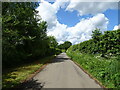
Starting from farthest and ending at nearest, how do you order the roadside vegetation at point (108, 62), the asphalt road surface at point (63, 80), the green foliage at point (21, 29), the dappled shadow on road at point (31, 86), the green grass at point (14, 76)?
the green foliage at point (21, 29)
the green grass at point (14, 76)
the asphalt road surface at point (63, 80)
the dappled shadow on road at point (31, 86)
the roadside vegetation at point (108, 62)

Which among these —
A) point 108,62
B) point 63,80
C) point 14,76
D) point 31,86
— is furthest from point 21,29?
point 108,62

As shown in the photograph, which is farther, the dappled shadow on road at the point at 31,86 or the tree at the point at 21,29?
the tree at the point at 21,29

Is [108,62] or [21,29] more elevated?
[21,29]

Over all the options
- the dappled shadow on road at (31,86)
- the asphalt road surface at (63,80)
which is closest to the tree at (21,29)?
the asphalt road surface at (63,80)

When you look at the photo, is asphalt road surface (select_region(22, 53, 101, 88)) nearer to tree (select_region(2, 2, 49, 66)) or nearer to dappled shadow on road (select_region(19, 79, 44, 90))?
dappled shadow on road (select_region(19, 79, 44, 90))

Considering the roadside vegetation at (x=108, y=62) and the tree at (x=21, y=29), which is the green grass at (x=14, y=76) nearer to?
the tree at (x=21, y=29)

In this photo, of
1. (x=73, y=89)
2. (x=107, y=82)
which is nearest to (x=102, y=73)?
(x=107, y=82)

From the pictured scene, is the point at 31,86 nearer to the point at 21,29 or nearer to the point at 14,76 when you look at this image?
the point at 14,76

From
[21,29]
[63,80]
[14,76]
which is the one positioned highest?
[21,29]

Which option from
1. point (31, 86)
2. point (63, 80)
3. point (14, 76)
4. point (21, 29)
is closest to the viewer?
point (31, 86)

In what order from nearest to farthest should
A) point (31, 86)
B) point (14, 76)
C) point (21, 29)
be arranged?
point (31, 86) → point (14, 76) → point (21, 29)

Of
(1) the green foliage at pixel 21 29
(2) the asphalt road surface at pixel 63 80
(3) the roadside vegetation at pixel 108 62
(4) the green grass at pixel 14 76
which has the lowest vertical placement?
(2) the asphalt road surface at pixel 63 80

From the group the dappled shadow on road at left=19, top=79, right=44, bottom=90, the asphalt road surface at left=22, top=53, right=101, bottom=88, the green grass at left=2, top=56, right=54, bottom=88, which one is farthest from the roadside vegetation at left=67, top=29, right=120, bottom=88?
the green grass at left=2, top=56, right=54, bottom=88

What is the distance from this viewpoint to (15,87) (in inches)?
319
